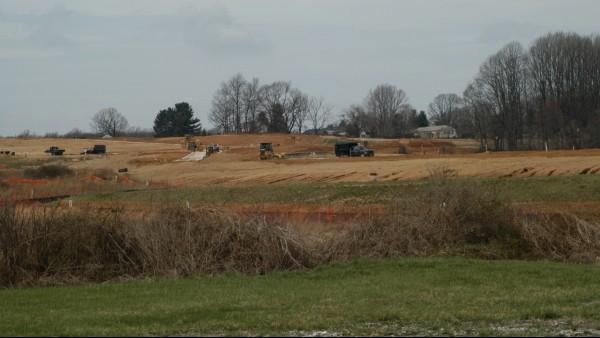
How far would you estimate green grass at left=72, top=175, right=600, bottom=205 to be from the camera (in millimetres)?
32959

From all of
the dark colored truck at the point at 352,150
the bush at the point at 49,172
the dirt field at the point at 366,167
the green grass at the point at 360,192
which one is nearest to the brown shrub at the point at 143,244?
the green grass at the point at 360,192

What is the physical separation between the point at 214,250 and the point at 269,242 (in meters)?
1.39

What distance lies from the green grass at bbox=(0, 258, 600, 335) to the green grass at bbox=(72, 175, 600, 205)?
12.0 metres

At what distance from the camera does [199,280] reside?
55.6ft

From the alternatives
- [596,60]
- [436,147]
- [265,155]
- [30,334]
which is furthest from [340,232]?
[596,60]

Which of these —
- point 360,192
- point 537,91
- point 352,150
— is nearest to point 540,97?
point 537,91

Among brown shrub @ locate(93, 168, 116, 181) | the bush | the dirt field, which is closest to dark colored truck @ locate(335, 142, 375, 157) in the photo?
the dirt field

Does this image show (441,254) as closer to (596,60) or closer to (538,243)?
(538,243)

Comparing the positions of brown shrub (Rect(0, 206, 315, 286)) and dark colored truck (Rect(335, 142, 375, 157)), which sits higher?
dark colored truck (Rect(335, 142, 375, 157))

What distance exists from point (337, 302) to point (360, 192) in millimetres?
26139

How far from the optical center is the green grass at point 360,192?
3296 centimetres

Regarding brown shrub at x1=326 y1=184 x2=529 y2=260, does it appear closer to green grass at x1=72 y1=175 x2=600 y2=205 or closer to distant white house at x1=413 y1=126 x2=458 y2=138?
green grass at x1=72 y1=175 x2=600 y2=205

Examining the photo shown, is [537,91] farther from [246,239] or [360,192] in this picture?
[246,239]

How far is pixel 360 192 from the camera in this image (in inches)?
1532
